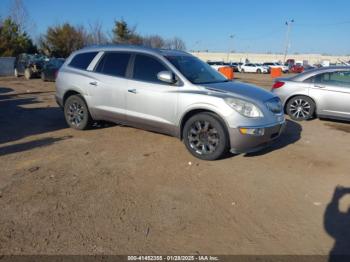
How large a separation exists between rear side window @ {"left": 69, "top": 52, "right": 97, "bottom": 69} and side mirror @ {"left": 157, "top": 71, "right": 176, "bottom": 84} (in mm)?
2048

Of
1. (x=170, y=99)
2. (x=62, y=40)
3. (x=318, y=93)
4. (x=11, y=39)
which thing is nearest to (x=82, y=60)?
(x=170, y=99)

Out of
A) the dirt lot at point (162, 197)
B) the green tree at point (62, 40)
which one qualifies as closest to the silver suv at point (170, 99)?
the dirt lot at point (162, 197)

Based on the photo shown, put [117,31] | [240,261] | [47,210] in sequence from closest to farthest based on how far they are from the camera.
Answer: [240,261] → [47,210] → [117,31]

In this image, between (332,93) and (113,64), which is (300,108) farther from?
(113,64)

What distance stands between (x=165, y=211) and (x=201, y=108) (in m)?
2.18

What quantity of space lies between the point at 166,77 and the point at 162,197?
2.30 meters

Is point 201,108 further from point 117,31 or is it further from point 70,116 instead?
Answer: point 117,31

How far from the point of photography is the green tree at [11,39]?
36.2 metres

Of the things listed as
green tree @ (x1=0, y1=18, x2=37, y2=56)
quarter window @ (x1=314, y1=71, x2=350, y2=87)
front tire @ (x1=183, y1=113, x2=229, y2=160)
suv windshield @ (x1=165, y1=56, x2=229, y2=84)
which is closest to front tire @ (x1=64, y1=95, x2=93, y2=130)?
suv windshield @ (x1=165, y1=56, x2=229, y2=84)

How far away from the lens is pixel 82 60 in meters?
7.14

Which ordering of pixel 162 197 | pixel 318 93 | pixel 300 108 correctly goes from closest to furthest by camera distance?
1. pixel 162 197
2. pixel 318 93
3. pixel 300 108

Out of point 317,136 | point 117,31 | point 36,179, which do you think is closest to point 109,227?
point 36,179

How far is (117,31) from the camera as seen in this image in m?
44.3

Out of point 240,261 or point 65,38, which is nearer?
point 240,261
